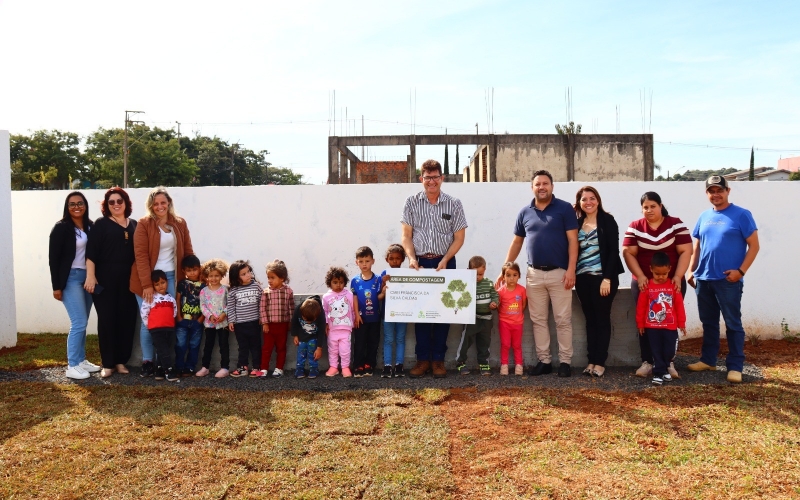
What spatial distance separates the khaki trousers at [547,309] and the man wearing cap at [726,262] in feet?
3.99

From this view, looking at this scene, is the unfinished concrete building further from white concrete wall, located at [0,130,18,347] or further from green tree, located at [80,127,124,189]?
green tree, located at [80,127,124,189]

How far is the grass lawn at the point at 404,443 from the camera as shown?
3.23 metres

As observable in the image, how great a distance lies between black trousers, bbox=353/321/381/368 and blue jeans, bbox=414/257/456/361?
0.39m

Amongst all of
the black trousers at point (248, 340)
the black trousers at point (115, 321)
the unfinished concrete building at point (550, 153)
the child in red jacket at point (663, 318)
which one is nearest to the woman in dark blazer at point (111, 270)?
the black trousers at point (115, 321)

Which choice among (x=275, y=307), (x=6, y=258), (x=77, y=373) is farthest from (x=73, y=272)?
(x=6, y=258)

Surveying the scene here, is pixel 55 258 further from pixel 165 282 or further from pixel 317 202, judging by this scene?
pixel 317 202

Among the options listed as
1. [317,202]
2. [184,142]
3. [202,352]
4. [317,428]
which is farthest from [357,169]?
[184,142]

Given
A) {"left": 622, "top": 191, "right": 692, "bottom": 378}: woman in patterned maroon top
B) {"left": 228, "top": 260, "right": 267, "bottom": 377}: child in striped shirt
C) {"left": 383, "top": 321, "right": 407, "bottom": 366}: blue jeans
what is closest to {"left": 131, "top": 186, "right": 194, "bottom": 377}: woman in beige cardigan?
{"left": 228, "top": 260, "right": 267, "bottom": 377}: child in striped shirt

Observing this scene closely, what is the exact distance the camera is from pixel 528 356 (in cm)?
597

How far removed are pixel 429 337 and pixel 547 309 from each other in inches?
44.1

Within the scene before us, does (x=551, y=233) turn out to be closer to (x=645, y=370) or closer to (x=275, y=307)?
(x=645, y=370)

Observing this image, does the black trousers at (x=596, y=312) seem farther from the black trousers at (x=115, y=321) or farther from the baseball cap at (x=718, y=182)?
the black trousers at (x=115, y=321)

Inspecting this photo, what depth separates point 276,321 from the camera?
18.6 feet

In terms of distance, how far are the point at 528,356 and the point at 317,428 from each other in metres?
2.59
